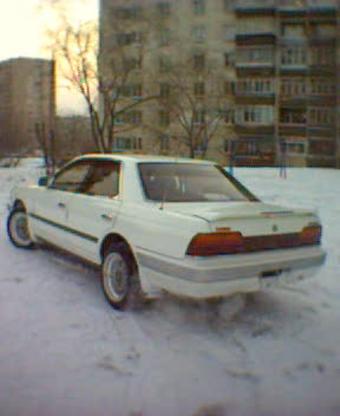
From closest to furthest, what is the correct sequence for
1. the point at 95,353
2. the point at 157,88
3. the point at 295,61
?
the point at 95,353 < the point at 157,88 < the point at 295,61

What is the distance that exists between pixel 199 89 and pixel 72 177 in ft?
102

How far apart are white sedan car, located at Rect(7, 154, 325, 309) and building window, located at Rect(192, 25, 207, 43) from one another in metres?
23.8

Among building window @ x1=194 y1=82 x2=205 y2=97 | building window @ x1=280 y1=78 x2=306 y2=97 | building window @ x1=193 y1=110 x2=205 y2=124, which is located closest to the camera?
building window @ x1=194 y1=82 x2=205 y2=97

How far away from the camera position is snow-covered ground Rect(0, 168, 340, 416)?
8.72 feet

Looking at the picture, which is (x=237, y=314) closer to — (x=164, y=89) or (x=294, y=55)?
(x=164, y=89)

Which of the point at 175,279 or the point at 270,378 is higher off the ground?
the point at 175,279

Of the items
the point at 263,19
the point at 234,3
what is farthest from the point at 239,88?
the point at 234,3

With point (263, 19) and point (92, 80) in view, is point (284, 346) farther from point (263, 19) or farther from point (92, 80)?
point (263, 19)

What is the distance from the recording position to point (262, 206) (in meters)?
4.18

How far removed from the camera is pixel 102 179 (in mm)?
4672

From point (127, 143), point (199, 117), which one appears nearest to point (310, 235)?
point (199, 117)

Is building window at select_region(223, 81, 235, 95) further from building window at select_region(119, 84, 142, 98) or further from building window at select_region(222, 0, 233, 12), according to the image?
building window at select_region(222, 0, 233, 12)

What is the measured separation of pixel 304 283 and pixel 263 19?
3081cm

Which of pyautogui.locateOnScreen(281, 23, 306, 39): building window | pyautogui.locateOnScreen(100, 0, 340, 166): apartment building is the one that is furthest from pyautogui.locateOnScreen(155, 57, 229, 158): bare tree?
pyautogui.locateOnScreen(281, 23, 306, 39): building window
